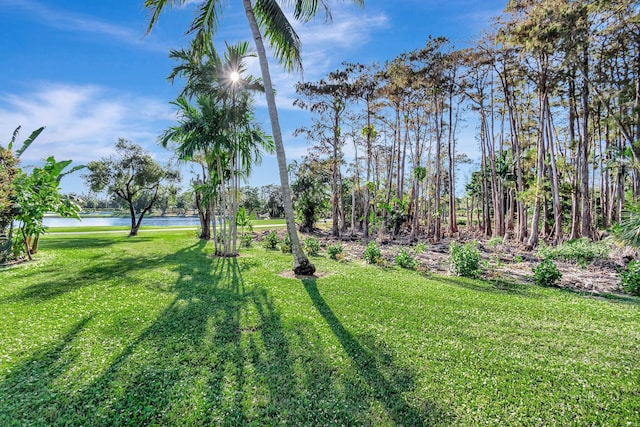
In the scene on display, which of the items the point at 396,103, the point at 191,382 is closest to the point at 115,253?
the point at 191,382

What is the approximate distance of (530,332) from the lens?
14.2ft

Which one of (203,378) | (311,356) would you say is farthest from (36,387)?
(311,356)

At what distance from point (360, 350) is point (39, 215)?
32.8ft

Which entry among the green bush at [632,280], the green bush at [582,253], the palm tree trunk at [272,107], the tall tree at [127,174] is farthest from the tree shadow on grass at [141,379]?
the tall tree at [127,174]

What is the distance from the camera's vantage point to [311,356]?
11.8 ft

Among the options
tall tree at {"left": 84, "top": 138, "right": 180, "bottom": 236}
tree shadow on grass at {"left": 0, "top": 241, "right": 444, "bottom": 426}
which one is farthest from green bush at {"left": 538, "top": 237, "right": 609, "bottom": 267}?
tall tree at {"left": 84, "top": 138, "right": 180, "bottom": 236}

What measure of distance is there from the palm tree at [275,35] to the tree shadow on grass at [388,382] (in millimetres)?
3592

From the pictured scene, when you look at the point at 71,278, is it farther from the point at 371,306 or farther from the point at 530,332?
the point at 530,332

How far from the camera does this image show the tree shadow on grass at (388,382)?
8.43 ft

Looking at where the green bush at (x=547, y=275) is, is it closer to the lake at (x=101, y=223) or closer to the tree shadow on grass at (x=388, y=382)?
the tree shadow on grass at (x=388, y=382)

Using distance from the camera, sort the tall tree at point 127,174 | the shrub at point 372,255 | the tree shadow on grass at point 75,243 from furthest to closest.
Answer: the tall tree at point 127,174
the tree shadow on grass at point 75,243
the shrub at point 372,255

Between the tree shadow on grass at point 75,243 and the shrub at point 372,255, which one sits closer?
the shrub at point 372,255

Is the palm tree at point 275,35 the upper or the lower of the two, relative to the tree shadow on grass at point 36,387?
upper

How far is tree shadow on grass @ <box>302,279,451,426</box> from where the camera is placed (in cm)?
257
